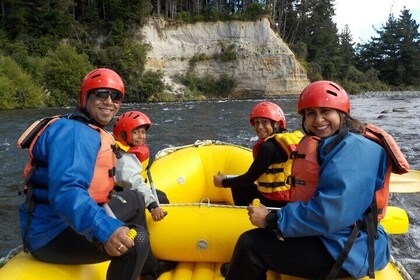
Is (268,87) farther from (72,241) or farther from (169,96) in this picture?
(72,241)

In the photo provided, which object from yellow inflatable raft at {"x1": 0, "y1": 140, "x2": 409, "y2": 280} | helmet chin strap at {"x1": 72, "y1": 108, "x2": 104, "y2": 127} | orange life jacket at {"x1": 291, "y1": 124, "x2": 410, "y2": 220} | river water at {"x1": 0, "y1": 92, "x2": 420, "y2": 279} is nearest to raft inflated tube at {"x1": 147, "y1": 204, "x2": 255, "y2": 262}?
yellow inflatable raft at {"x1": 0, "y1": 140, "x2": 409, "y2": 280}

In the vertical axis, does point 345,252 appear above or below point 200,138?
above

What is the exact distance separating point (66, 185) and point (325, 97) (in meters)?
1.20

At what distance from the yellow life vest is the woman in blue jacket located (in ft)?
2.63

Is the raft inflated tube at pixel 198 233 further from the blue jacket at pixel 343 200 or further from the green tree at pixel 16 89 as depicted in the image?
the green tree at pixel 16 89

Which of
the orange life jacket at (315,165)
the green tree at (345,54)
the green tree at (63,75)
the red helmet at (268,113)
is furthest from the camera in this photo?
the green tree at (345,54)

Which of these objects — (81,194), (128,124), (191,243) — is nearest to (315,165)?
(81,194)

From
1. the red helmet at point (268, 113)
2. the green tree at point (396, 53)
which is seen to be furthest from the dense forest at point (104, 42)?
the red helmet at point (268, 113)

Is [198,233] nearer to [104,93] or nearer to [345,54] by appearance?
[104,93]

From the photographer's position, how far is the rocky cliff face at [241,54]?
29594mm

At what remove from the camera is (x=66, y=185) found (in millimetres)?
1605

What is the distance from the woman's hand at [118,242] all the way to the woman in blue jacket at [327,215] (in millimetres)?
547

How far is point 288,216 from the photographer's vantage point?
66.9 inches

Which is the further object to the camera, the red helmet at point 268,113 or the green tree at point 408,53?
the green tree at point 408,53
